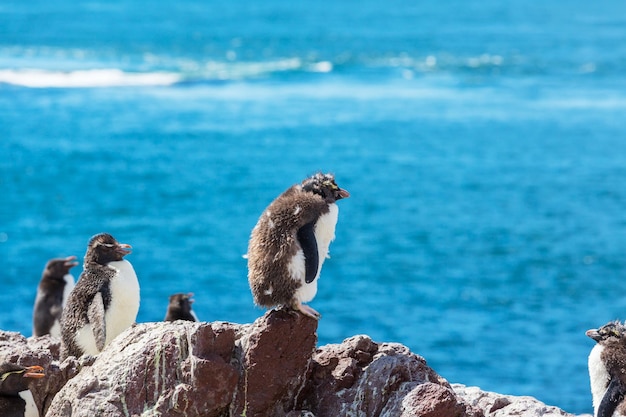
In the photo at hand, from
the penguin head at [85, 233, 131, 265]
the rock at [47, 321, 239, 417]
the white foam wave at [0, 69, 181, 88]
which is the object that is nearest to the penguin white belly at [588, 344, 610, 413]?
the rock at [47, 321, 239, 417]

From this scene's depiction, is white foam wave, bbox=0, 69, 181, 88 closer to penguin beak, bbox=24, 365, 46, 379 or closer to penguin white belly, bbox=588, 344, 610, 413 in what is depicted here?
penguin beak, bbox=24, 365, 46, 379

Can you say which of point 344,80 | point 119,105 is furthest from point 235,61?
point 119,105

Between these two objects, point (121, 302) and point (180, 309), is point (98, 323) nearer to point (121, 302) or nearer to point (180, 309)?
point (121, 302)

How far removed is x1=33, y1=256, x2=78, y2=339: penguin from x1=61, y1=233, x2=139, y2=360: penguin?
13.6 ft

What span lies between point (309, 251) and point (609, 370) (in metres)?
2.64

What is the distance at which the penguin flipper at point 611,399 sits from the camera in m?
8.41

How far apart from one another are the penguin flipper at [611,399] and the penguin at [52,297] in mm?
7871

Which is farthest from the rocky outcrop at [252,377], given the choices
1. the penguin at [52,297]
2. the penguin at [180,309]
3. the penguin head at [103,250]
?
the penguin at [52,297]

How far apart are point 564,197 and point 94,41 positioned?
177 feet

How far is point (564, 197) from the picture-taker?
3653 cm

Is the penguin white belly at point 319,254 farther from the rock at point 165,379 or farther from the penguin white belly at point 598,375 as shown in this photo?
the penguin white belly at point 598,375

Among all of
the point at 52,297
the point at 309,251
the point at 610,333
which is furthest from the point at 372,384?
the point at 52,297

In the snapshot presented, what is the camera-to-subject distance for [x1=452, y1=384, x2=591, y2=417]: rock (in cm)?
862

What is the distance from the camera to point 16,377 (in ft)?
28.2
